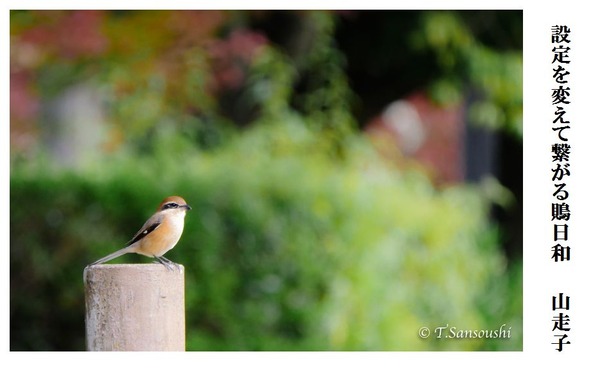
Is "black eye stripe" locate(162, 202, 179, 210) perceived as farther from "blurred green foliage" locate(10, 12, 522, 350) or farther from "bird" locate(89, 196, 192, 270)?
"blurred green foliage" locate(10, 12, 522, 350)

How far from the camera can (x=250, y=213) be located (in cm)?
739

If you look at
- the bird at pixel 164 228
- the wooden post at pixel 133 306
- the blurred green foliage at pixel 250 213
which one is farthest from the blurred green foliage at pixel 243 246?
the wooden post at pixel 133 306

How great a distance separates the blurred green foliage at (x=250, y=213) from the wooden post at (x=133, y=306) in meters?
3.26

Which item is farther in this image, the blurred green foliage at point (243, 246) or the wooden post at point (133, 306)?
the blurred green foliage at point (243, 246)

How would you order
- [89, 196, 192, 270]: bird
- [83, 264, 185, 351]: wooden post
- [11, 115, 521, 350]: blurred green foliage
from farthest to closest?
[11, 115, 521, 350]: blurred green foliage, [89, 196, 192, 270]: bird, [83, 264, 185, 351]: wooden post

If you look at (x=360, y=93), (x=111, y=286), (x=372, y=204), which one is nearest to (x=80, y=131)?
(x=360, y=93)

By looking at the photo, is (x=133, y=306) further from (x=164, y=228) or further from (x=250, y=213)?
(x=250, y=213)

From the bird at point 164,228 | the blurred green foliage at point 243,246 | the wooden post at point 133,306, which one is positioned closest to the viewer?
the wooden post at point 133,306

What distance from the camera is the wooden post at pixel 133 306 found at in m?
4.07

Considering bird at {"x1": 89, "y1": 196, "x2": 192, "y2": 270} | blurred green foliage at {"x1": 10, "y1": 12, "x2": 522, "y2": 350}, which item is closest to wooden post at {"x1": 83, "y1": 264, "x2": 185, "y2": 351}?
bird at {"x1": 89, "y1": 196, "x2": 192, "y2": 270}

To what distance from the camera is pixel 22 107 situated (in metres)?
10.1

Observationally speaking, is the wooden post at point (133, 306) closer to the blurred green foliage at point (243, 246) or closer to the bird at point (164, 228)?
the bird at point (164, 228)

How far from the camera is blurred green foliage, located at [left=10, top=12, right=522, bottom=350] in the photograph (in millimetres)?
7430

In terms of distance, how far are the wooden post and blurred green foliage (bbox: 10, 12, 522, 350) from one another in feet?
10.7
